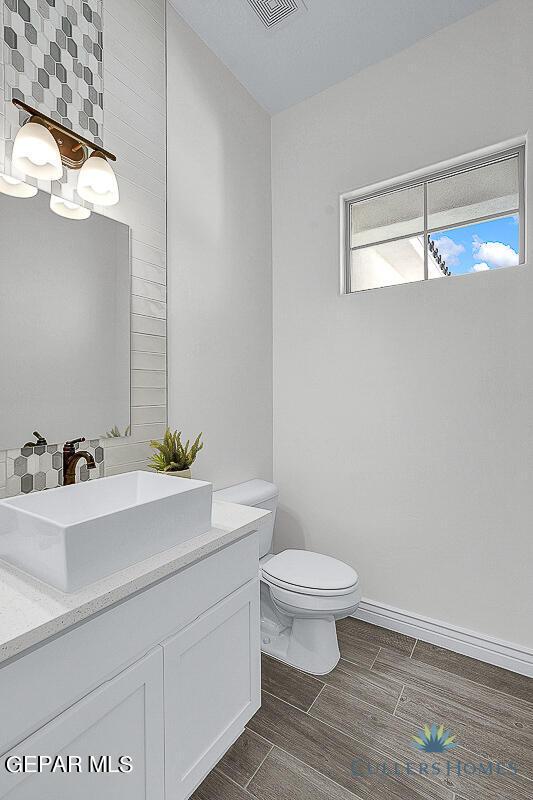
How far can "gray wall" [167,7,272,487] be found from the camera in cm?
192

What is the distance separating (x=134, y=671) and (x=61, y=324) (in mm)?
1076

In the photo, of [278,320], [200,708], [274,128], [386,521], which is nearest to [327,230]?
[278,320]

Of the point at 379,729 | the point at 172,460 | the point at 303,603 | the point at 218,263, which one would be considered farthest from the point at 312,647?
the point at 218,263

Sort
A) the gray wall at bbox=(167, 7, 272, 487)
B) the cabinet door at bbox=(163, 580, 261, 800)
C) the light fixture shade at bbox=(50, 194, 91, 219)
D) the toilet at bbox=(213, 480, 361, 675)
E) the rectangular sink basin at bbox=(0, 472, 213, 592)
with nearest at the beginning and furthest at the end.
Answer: the rectangular sink basin at bbox=(0, 472, 213, 592), the cabinet door at bbox=(163, 580, 261, 800), the light fixture shade at bbox=(50, 194, 91, 219), the toilet at bbox=(213, 480, 361, 675), the gray wall at bbox=(167, 7, 272, 487)

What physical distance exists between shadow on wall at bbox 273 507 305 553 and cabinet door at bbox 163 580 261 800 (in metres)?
1.07

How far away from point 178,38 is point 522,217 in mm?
1749

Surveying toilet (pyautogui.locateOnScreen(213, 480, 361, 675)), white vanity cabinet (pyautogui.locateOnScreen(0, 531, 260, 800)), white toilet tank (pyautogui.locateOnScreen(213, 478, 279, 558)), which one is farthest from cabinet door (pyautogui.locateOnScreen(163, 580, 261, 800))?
white toilet tank (pyautogui.locateOnScreen(213, 478, 279, 558))

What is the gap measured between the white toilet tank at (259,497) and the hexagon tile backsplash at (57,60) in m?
1.57

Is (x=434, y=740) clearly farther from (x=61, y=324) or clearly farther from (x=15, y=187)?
(x=15, y=187)

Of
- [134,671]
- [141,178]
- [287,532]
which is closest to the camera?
[134,671]

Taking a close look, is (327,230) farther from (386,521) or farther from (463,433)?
(386,521)

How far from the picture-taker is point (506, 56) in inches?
71.6

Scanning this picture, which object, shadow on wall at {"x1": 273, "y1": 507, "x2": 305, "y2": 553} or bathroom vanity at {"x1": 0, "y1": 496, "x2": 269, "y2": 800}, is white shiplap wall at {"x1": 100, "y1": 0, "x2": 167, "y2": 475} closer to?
bathroom vanity at {"x1": 0, "y1": 496, "x2": 269, "y2": 800}

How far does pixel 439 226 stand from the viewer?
2102 millimetres
